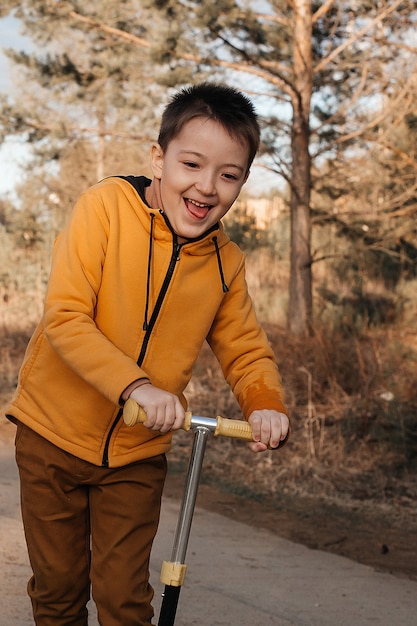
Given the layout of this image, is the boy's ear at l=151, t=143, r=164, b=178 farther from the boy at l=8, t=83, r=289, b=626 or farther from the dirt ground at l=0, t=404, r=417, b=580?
the dirt ground at l=0, t=404, r=417, b=580

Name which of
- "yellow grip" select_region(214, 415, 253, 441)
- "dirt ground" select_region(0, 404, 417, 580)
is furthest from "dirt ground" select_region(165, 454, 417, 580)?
"yellow grip" select_region(214, 415, 253, 441)

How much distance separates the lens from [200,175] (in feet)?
7.79

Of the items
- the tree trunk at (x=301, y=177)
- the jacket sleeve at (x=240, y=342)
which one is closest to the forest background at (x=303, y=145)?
the tree trunk at (x=301, y=177)

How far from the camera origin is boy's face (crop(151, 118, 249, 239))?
237 centimetres

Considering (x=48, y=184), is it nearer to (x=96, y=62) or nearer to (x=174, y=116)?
(x=96, y=62)

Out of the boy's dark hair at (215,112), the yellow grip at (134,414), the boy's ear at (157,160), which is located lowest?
the yellow grip at (134,414)

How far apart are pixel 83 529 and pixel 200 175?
3.40ft

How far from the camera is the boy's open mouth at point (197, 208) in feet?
7.94

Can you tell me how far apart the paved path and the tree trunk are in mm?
5539

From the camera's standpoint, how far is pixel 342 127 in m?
11.7

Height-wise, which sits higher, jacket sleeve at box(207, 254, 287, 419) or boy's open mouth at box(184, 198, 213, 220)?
boy's open mouth at box(184, 198, 213, 220)

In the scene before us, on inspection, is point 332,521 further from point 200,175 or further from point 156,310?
point 200,175

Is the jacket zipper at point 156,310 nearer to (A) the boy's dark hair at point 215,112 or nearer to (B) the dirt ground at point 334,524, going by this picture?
(A) the boy's dark hair at point 215,112

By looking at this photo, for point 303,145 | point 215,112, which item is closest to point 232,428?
point 215,112
